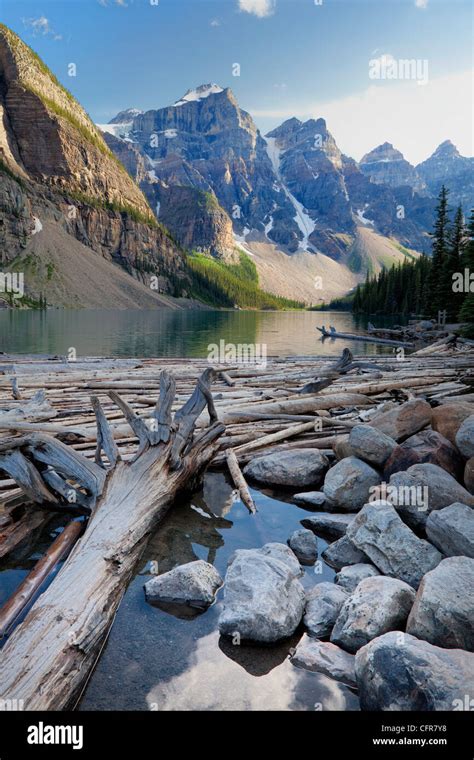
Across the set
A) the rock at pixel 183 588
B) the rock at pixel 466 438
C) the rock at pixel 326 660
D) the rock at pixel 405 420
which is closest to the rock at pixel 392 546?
the rock at pixel 326 660

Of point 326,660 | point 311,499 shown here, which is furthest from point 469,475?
point 326,660

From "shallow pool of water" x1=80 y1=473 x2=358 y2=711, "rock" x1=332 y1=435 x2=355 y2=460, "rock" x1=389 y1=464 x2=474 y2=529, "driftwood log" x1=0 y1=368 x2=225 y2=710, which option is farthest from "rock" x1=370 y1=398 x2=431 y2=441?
"shallow pool of water" x1=80 y1=473 x2=358 y2=711

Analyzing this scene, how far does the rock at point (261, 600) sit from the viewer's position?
4621mm

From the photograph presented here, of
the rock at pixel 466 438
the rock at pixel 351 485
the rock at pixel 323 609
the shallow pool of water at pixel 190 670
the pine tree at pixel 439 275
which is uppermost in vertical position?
the pine tree at pixel 439 275

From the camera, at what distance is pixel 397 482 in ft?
20.8

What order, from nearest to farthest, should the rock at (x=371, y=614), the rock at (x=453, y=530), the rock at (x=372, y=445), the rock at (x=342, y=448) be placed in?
the rock at (x=371, y=614)
the rock at (x=453, y=530)
the rock at (x=372, y=445)
the rock at (x=342, y=448)

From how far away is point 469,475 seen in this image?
21.7 ft

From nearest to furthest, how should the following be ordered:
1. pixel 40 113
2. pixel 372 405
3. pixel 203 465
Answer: pixel 203 465
pixel 372 405
pixel 40 113

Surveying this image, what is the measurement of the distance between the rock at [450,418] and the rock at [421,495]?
153 centimetres

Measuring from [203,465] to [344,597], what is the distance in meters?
3.80

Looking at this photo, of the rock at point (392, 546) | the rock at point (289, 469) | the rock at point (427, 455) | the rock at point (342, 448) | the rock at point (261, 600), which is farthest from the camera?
the rock at point (289, 469)

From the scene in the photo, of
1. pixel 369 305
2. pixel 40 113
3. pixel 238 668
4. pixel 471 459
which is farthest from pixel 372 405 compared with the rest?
pixel 40 113

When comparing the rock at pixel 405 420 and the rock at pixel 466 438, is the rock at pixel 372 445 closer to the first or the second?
the rock at pixel 405 420
